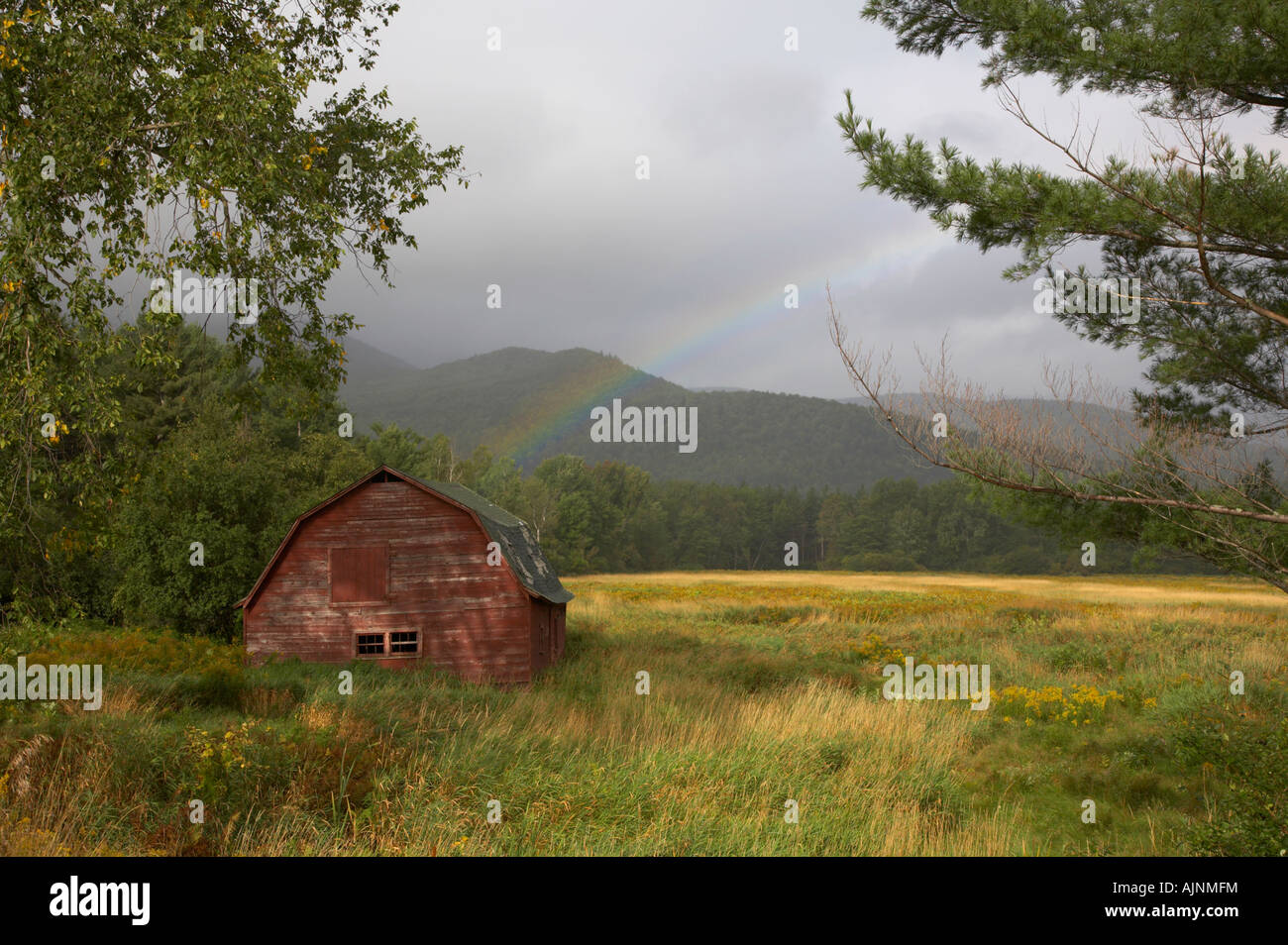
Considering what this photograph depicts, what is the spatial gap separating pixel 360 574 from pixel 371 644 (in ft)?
6.10

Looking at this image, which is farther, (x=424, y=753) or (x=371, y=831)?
(x=424, y=753)

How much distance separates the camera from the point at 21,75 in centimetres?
939

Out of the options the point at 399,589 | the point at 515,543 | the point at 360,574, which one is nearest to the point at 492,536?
the point at 515,543

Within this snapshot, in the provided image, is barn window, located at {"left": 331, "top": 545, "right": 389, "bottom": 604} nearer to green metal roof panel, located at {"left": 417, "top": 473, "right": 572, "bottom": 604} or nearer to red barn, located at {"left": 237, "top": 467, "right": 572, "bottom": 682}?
red barn, located at {"left": 237, "top": 467, "right": 572, "bottom": 682}

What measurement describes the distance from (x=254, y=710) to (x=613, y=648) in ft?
44.6

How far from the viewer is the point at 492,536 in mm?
21062

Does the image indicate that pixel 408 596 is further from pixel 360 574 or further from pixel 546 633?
pixel 546 633

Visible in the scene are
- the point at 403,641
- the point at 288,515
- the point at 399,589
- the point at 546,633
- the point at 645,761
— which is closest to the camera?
the point at 645,761

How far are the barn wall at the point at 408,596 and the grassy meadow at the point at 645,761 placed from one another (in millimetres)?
1045

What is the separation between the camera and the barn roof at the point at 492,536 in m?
21.0

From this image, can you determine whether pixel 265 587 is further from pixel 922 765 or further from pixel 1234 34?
pixel 1234 34

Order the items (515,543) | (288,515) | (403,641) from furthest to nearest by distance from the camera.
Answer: (288,515) → (515,543) → (403,641)

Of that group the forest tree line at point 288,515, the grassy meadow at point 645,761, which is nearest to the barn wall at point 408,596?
the grassy meadow at point 645,761
